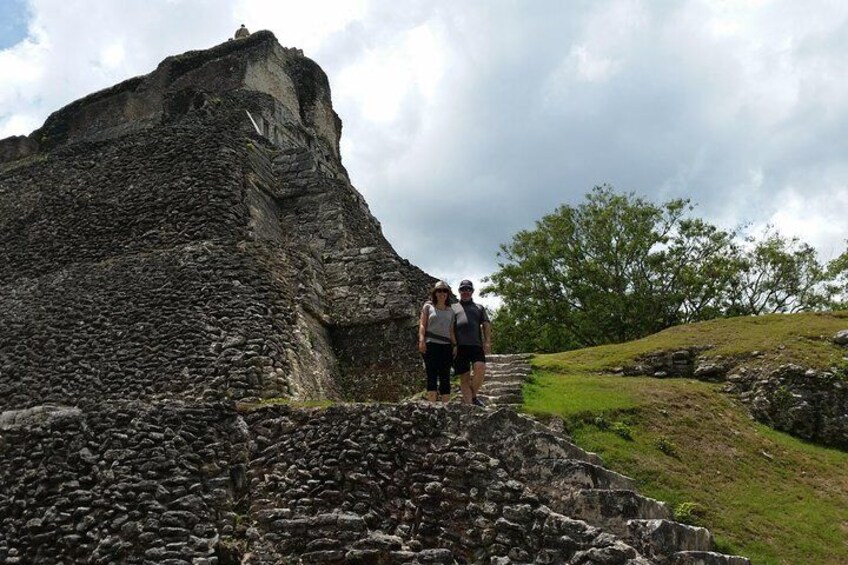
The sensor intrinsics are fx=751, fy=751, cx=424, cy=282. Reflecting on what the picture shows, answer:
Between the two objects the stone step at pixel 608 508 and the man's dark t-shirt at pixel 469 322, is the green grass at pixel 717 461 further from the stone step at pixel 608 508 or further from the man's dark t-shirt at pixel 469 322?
the man's dark t-shirt at pixel 469 322

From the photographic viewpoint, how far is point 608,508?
689cm

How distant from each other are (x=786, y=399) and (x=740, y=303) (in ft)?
52.8

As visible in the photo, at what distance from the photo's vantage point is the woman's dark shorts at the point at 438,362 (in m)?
9.38

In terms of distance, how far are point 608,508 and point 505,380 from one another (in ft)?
19.7

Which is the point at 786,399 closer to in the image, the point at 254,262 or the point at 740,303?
the point at 254,262

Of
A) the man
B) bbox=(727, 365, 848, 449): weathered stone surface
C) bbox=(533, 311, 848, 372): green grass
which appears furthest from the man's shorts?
bbox=(727, 365, 848, 449): weathered stone surface

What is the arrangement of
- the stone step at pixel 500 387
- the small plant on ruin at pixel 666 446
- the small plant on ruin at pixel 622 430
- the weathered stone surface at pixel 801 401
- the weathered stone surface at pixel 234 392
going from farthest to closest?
the weathered stone surface at pixel 801 401 < the stone step at pixel 500 387 < the small plant on ruin at pixel 622 430 < the small plant on ruin at pixel 666 446 < the weathered stone surface at pixel 234 392

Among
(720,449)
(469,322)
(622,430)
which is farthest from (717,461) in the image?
(469,322)

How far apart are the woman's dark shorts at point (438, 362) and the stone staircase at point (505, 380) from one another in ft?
4.90

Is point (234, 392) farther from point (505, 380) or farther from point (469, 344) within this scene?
point (505, 380)

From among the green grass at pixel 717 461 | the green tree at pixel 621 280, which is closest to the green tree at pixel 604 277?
the green tree at pixel 621 280

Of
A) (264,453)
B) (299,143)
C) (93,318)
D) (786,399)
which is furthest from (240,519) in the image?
(299,143)

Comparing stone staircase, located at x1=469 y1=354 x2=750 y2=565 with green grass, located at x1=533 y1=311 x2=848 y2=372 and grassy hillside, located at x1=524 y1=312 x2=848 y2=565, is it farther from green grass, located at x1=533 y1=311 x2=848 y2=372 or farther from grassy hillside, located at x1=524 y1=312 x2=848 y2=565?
green grass, located at x1=533 y1=311 x2=848 y2=372

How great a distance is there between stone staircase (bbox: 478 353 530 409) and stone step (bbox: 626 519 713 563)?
13.1 feet
